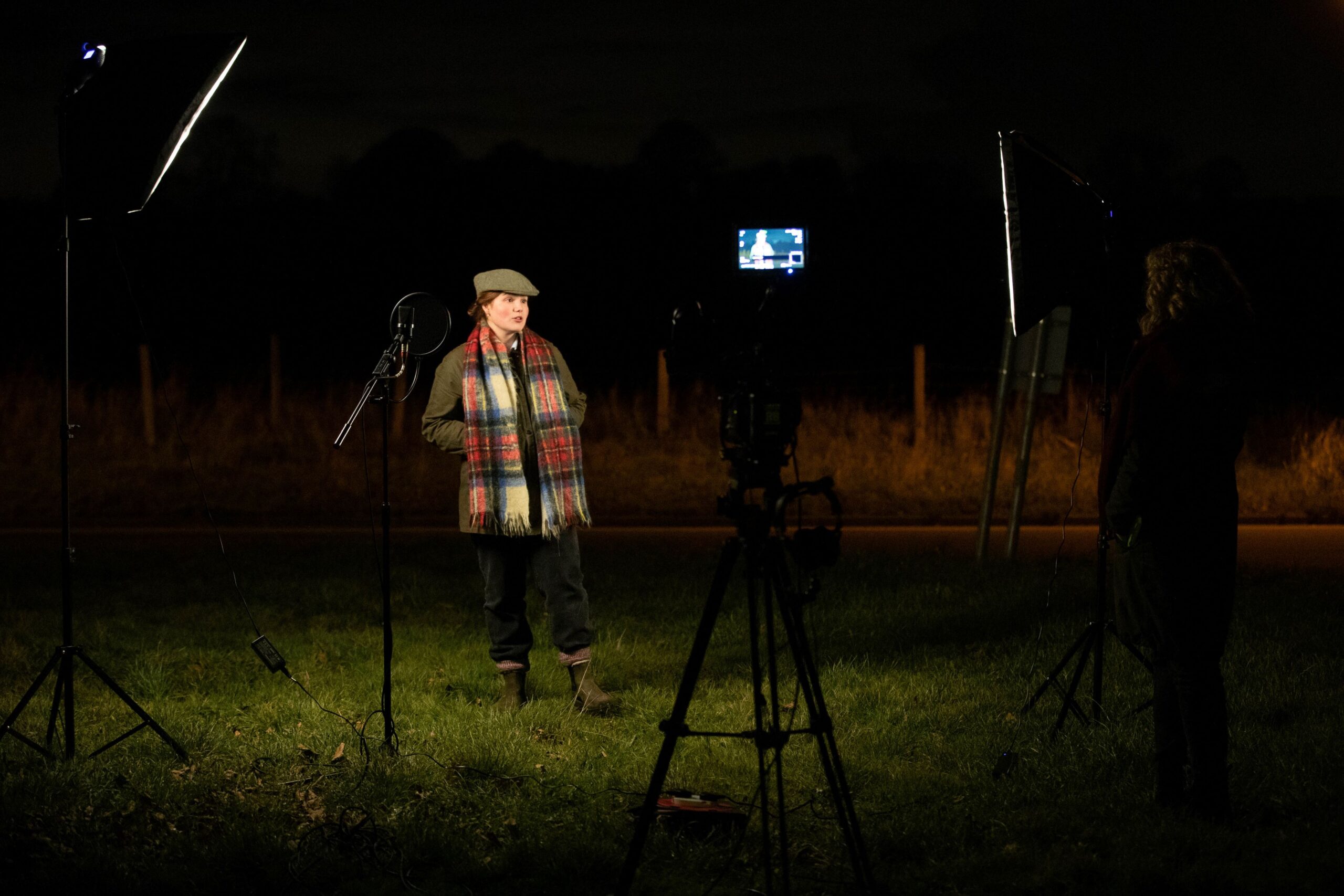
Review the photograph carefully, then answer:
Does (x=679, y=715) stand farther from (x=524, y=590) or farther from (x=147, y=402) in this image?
(x=147, y=402)

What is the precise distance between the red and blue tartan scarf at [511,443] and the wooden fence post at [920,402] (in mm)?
11589

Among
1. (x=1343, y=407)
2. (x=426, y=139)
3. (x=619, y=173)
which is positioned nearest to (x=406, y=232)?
(x=426, y=139)

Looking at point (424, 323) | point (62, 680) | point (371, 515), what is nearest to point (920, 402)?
point (371, 515)

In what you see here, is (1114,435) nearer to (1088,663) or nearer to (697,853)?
(697,853)

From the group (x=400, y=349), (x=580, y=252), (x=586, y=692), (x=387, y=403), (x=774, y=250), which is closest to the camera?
(x=774, y=250)

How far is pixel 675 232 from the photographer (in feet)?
125

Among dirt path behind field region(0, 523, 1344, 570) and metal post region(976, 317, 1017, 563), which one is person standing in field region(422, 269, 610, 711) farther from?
dirt path behind field region(0, 523, 1344, 570)

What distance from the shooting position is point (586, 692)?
5.99 m

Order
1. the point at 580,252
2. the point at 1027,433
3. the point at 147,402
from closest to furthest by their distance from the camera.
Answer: the point at 1027,433 → the point at 147,402 → the point at 580,252

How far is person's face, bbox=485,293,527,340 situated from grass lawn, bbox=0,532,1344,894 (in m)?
1.72

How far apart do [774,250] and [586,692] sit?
111 inches

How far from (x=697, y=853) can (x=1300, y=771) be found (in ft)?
7.84

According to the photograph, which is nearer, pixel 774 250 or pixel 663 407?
pixel 774 250

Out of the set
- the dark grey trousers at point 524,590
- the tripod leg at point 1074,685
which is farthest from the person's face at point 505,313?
the tripod leg at point 1074,685
